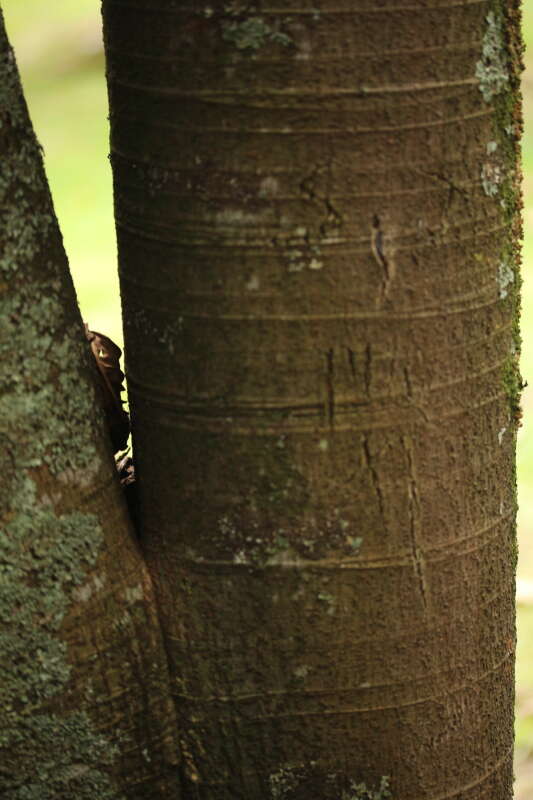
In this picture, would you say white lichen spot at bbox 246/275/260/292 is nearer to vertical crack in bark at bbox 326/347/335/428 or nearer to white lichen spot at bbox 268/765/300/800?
vertical crack in bark at bbox 326/347/335/428

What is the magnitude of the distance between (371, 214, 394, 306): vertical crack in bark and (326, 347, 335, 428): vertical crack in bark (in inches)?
2.6

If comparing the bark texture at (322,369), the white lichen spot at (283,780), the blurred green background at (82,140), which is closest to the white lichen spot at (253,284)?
the bark texture at (322,369)

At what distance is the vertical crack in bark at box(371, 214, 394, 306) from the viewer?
3.79 ft

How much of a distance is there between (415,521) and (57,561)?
1.12 ft

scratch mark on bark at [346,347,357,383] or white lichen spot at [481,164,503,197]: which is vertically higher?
white lichen spot at [481,164,503,197]

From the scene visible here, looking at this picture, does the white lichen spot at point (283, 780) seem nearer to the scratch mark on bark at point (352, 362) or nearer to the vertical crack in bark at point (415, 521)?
the vertical crack in bark at point (415, 521)

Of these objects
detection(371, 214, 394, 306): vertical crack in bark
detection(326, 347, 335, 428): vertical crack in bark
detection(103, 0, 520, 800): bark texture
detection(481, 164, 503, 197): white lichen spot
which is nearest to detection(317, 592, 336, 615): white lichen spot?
detection(103, 0, 520, 800): bark texture

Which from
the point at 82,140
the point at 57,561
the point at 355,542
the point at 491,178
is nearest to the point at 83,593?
the point at 57,561

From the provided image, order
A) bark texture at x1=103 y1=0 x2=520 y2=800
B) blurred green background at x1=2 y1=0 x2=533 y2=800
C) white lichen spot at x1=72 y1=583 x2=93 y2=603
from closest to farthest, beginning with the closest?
bark texture at x1=103 y1=0 x2=520 y2=800, white lichen spot at x1=72 y1=583 x2=93 y2=603, blurred green background at x1=2 y1=0 x2=533 y2=800

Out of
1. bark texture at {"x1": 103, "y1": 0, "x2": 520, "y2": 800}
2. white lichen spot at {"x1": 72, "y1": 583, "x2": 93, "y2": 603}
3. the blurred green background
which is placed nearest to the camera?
bark texture at {"x1": 103, "y1": 0, "x2": 520, "y2": 800}

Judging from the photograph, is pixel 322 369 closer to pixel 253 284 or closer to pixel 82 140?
pixel 253 284

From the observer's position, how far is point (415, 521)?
48.3 inches

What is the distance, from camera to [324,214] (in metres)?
1.14

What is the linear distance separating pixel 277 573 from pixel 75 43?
4.64 m
